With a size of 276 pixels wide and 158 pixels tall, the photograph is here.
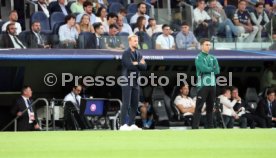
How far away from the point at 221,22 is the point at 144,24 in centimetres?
210

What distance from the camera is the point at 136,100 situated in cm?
1795

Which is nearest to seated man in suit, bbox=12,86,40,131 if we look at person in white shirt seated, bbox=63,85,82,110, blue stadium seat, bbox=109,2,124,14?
person in white shirt seated, bbox=63,85,82,110

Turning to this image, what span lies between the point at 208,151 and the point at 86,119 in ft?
33.0

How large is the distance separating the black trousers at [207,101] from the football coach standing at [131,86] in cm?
160

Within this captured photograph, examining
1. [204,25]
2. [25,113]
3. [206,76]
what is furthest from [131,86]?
[204,25]

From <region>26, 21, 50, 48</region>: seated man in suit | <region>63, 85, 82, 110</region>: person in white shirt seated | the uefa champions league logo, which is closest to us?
<region>26, 21, 50, 48</region>: seated man in suit

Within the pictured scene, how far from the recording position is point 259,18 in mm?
24172

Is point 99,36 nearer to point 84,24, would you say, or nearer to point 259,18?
point 84,24

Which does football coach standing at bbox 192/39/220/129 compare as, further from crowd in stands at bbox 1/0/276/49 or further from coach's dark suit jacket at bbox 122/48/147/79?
crowd in stands at bbox 1/0/276/49

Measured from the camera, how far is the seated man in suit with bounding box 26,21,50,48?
20.5 metres

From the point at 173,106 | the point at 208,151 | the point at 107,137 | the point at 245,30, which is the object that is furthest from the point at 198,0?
the point at 208,151

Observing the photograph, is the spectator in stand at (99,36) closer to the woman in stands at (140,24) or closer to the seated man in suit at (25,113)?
the woman in stands at (140,24)

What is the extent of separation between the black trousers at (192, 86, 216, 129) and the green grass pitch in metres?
4.02

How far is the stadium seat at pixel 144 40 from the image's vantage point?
71.8 ft
